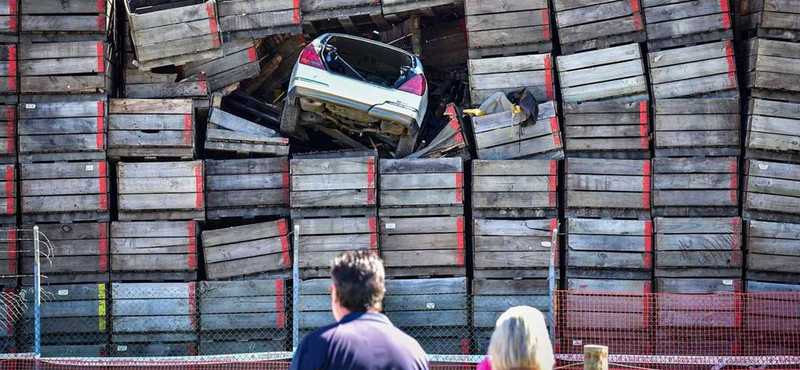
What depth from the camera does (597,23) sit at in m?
12.3

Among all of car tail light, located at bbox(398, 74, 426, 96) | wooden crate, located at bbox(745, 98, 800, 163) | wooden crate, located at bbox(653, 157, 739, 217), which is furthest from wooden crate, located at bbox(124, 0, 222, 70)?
wooden crate, located at bbox(745, 98, 800, 163)

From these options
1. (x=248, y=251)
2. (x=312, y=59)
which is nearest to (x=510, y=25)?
(x=312, y=59)

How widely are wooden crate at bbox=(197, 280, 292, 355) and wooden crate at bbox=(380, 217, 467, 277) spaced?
1.43 m

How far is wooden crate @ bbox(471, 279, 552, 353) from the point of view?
11867mm

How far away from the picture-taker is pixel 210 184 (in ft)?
39.9

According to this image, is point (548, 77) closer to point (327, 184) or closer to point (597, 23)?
point (597, 23)

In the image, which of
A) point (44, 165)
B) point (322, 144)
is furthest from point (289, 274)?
point (44, 165)

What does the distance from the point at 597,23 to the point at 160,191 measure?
591 cm

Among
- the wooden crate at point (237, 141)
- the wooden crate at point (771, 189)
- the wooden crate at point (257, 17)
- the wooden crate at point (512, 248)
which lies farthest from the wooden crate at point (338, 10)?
the wooden crate at point (771, 189)

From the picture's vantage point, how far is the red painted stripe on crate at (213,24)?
12.4 meters

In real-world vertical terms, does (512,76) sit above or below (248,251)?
above

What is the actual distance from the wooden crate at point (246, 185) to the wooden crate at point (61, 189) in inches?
52.6

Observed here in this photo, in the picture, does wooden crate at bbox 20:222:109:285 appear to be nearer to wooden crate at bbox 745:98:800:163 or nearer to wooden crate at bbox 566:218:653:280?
wooden crate at bbox 566:218:653:280

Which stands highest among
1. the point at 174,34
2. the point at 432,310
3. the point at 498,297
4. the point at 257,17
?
the point at 257,17
